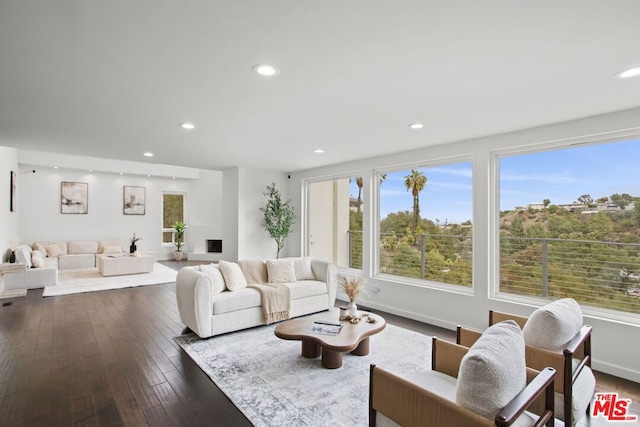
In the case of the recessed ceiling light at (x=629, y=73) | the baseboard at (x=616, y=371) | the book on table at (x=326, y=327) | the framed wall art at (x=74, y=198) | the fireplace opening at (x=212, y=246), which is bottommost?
the baseboard at (x=616, y=371)

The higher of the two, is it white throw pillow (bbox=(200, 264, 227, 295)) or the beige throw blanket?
white throw pillow (bbox=(200, 264, 227, 295))

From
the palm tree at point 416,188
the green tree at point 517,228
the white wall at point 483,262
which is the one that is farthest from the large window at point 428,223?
the green tree at point 517,228

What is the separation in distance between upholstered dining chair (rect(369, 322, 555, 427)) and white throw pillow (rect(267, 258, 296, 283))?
10.3 ft

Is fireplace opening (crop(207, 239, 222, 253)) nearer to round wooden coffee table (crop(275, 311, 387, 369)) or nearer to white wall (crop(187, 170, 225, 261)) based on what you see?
white wall (crop(187, 170, 225, 261))

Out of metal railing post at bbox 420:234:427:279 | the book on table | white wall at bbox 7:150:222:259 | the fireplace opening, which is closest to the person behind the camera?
the book on table

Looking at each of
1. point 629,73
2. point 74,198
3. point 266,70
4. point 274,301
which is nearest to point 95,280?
point 74,198

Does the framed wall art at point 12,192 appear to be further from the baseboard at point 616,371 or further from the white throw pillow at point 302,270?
the baseboard at point 616,371

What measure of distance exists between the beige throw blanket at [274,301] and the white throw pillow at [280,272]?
10.3 inches

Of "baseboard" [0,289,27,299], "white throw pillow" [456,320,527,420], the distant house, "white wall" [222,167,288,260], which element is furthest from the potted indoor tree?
"white throw pillow" [456,320,527,420]

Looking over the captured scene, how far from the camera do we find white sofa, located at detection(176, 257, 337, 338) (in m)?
3.80

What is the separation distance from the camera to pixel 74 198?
9523 millimetres

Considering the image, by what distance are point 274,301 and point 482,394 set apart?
3.19 meters

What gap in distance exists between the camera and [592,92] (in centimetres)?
266

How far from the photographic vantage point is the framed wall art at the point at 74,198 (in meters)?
9.38
